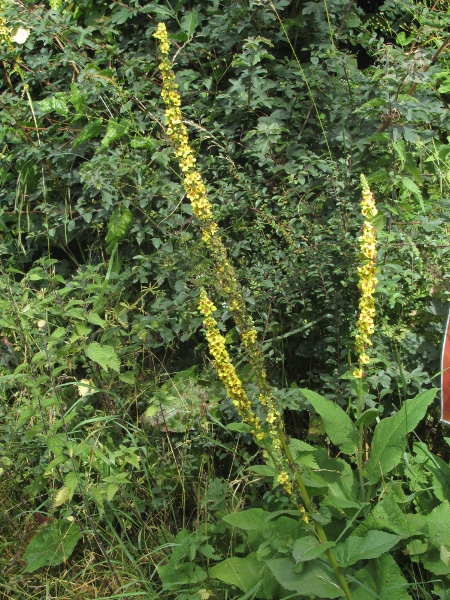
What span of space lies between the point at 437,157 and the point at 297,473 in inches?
72.9

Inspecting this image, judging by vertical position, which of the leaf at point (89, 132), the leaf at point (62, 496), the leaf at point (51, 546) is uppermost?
the leaf at point (89, 132)

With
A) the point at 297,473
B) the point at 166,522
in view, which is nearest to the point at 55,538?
the point at 166,522

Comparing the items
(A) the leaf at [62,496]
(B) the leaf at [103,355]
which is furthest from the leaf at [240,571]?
(B) the leaf at [103,355]

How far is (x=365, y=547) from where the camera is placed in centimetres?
184

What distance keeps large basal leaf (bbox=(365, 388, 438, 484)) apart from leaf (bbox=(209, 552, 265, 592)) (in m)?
0.47

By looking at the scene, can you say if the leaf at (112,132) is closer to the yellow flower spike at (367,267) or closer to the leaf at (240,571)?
the yellow flower spike at (367,267)

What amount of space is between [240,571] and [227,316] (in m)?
1.00

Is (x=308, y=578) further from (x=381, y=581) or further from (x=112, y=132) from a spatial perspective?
(x=112, y=132)

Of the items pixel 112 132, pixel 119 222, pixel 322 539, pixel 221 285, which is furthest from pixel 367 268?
pixel 112 132

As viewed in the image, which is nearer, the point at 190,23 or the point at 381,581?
the point at 381,581

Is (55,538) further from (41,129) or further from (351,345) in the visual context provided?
(41,129)

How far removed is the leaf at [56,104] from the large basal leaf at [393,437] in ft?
7.35

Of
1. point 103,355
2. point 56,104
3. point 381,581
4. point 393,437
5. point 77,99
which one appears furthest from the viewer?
point 56,104

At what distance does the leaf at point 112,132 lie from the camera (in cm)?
306
